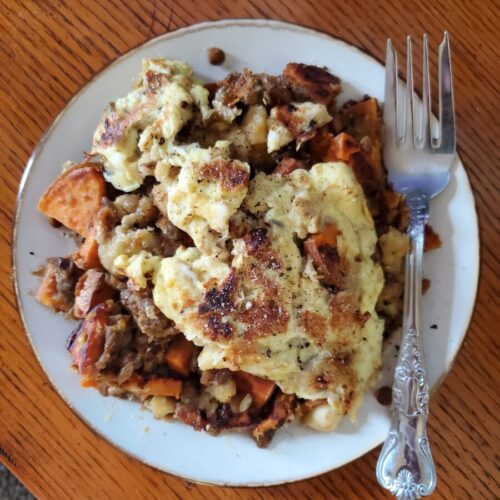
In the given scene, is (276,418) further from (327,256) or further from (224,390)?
(327,256)

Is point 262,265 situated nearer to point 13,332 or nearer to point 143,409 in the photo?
point 143,409

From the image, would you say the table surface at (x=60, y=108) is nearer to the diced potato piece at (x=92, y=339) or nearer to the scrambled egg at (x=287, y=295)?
the diced potato piece at (x=92, y=339)

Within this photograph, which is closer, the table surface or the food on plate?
the food on plate

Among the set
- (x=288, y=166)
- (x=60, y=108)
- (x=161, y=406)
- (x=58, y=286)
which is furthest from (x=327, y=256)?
(x=60, y=108)

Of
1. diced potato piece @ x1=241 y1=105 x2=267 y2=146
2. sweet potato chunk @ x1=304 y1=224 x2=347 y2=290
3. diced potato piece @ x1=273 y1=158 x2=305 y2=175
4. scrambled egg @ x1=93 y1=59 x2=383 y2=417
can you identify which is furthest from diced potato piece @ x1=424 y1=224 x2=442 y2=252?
diced potato piece @ x1=241 y1=105 x2=267 y2=146

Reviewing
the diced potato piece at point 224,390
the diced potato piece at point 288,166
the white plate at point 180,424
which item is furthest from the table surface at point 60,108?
the diced potato piece at point 288,166

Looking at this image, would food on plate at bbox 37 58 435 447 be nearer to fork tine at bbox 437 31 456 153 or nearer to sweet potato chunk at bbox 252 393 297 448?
sweet potato chunk at bbox 252 393 297 448

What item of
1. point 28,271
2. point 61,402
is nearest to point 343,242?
point 28,271
